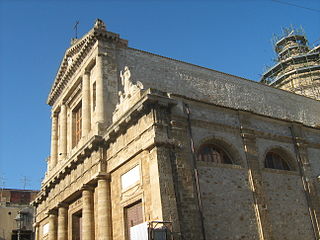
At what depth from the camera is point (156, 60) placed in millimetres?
19062

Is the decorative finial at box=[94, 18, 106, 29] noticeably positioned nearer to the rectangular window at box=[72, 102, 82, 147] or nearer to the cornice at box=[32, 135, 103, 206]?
the rectangular window at box=[72, 102, 82, 147]

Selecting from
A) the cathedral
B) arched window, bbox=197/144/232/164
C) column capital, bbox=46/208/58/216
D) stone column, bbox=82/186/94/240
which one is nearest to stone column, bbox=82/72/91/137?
the cathedral

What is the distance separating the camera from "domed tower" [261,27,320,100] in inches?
1320

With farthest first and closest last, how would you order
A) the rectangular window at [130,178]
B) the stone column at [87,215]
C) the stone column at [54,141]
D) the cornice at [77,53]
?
the stone column at [54,141] → the cornice at [77,53] → the stone column at [87,215] → the rectangular window at [130,178]

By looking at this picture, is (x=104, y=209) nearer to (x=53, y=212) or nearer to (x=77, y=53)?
(x=53, y=212)

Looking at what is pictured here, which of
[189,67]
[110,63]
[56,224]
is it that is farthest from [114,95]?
[56,224]

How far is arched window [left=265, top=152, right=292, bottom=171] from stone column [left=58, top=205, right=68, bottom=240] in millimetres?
10266

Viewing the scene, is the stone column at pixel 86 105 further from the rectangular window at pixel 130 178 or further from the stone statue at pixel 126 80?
the rectangular window at pixel 130 178

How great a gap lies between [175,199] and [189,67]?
9306 mm

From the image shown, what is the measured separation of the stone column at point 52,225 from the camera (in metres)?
20.5

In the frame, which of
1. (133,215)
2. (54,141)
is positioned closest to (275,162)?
(133,215)

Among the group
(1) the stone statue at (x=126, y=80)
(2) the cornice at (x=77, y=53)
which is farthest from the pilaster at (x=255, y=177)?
(2) the cornice at (x=77, y=53)

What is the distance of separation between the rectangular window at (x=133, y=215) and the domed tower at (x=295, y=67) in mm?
22712

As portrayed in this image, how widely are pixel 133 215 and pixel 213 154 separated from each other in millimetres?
3743
